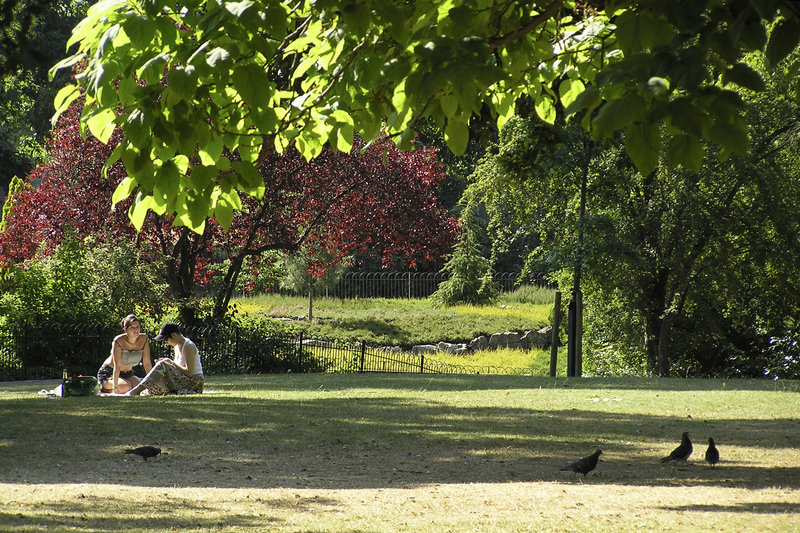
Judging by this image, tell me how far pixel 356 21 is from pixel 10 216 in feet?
64.2

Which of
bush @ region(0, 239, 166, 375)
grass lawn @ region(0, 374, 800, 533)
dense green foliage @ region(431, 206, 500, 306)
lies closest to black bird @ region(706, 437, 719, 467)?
grass lawn @ region(0, 374, 800, 533)

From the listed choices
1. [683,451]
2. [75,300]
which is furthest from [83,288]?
[683,451]

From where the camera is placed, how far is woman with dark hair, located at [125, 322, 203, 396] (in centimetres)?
1158

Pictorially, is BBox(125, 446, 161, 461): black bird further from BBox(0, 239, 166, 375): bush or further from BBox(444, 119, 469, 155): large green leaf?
BBox(0, 239, 166, 375): bush

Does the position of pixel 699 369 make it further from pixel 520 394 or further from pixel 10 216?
pixel 10 216

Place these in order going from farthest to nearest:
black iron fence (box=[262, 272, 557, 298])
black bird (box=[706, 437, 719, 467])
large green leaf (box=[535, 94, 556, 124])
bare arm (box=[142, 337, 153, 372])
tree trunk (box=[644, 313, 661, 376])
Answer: black iron fence (box=[262, 272, 557, 298])
tree trunk (box=[644, 313, 661, 376])
bare arm (box=[142, 337, 153, 372])
black bird (box=[706, 437, 719, 467])
large green leaf (box=[535, 94, 556, 124])

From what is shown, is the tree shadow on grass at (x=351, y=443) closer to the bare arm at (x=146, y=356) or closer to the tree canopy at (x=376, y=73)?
the bare arm at (x=146, y=356)

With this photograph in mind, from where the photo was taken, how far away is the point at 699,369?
21.1m

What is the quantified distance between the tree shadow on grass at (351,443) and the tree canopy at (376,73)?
2.74 meters

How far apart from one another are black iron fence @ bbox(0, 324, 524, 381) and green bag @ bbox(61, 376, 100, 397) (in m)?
5.08

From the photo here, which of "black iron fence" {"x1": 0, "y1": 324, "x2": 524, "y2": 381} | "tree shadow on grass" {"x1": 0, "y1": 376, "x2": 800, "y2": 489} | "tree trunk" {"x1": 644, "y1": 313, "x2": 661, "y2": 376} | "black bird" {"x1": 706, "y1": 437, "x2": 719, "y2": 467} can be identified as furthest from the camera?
"tree trunk" {"x1": 644, "y1": 313, "x2": 661, "y2": 376}

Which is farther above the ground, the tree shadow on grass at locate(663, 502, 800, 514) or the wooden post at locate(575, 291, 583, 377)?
the wooden post at locate(575, 291, 583, 377)

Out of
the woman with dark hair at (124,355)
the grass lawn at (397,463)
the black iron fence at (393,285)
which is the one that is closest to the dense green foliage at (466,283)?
the black iron fence at (393,285)

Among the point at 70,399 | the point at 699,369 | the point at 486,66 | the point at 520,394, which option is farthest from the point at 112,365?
the point at 699,369
